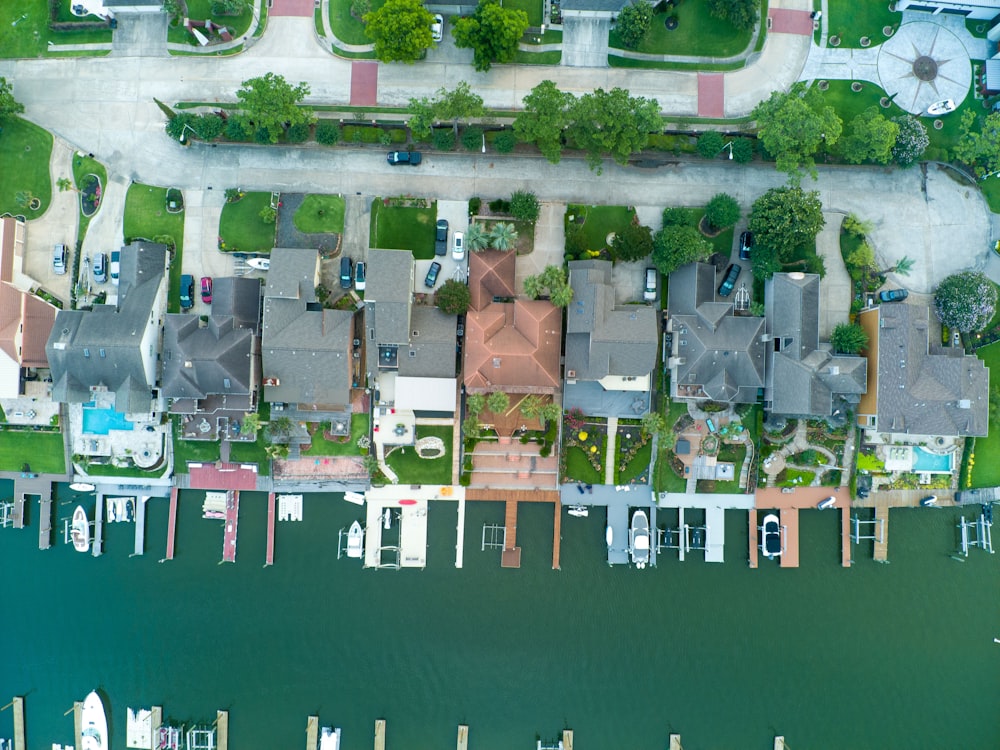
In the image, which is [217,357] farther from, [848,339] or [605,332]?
[848,339]

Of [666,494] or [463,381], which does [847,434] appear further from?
[463,381]

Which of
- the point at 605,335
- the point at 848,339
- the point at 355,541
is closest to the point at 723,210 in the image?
the point at 605,335

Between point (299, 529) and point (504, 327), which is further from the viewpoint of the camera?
point (299, 529)

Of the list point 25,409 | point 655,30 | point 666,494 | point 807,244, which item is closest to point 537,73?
point 655,30

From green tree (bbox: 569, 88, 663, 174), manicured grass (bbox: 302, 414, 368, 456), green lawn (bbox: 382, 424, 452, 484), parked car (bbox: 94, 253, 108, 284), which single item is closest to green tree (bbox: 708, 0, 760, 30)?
green tree (bbox: 569, 88, 663, 174)

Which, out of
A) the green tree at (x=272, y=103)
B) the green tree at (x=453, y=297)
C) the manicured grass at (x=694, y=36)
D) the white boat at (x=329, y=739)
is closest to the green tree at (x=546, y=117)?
the manicured grass at (x=694, y=36)

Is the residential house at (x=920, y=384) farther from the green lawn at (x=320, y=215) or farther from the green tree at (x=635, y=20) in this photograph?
the green lawn at (x=320, y=215)

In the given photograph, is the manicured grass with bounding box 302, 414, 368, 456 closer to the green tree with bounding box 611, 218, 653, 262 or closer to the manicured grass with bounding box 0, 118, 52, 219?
the green tree with bounding box 611, 218, 653, 262
